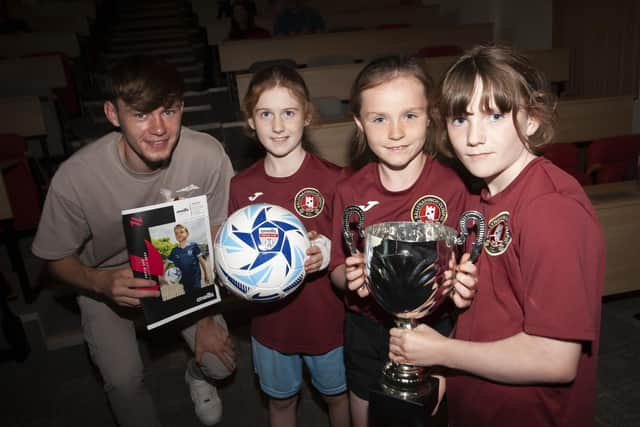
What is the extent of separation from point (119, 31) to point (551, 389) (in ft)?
33.0

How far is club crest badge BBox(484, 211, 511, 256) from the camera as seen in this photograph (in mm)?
1018

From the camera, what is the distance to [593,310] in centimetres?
89

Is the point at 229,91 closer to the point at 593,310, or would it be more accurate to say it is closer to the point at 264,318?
the point at 264,318

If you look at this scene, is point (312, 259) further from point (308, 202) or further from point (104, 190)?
point (104, 190)

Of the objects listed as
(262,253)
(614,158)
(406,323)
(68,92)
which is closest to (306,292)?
(262,253)

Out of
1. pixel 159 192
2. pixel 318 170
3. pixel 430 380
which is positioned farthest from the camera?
pixel 159 192

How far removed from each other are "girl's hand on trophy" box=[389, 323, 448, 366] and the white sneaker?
135 cm

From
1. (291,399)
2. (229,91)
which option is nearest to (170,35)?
(229,91)

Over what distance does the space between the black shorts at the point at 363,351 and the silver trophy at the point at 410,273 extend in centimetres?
37

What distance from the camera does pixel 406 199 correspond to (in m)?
1.39

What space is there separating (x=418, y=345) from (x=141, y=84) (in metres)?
1.28

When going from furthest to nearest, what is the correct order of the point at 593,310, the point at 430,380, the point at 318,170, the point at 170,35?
the point at 170,35
the point at 318,170
the point at 430,380
the point at 593,310

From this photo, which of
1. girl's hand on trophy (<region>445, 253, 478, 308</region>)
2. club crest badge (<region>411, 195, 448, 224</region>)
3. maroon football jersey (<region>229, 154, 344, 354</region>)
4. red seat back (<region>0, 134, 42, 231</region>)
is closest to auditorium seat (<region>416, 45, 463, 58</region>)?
red seat back (<region>0, 134, 42, 231</region>)

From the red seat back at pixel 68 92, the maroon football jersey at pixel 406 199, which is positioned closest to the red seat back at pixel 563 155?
the maroon football jersey at pixel 406 199
